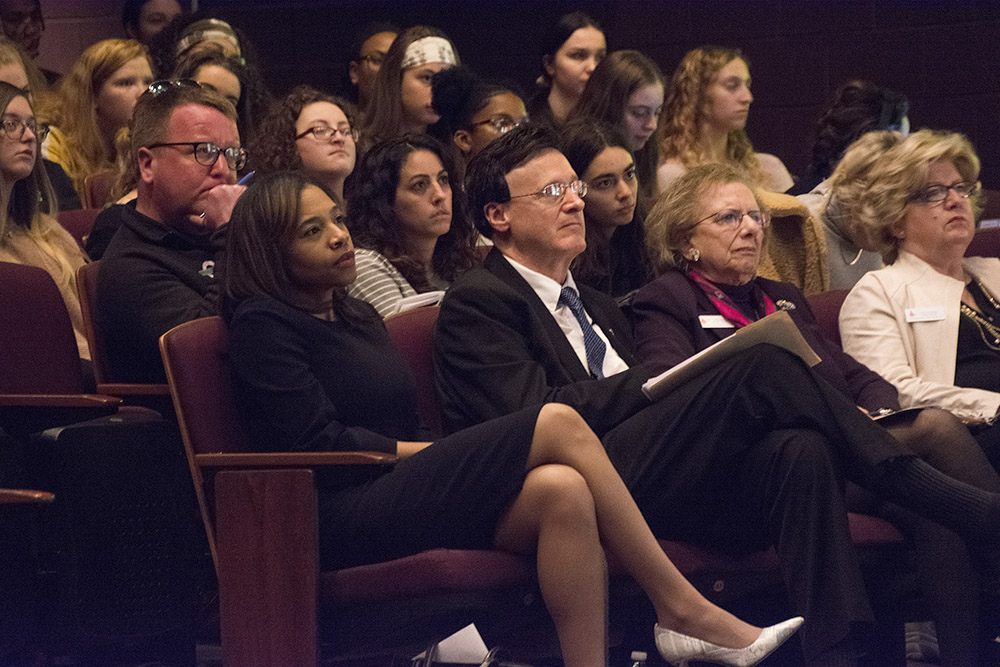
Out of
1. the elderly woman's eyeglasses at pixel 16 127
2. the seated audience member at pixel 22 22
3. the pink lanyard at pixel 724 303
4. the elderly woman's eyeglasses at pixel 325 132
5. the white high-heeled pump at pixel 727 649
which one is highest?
the seated audience member at pixel 22 22

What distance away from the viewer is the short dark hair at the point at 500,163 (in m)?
2.64

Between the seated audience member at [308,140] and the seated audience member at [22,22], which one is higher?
the seated audience member at [22,22]

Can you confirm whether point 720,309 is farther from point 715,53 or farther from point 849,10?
point 849,10

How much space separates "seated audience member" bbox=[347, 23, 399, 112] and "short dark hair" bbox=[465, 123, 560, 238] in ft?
6.01

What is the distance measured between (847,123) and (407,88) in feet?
4.42

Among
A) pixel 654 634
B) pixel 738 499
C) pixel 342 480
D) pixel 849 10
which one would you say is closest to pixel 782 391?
pixel 738 499

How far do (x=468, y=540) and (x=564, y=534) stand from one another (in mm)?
161

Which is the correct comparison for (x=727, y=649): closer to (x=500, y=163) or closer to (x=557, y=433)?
(x=557, y=433)

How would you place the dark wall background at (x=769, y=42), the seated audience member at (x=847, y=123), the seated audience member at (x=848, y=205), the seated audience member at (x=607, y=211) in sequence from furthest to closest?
the dark wall background at (x=769, y=42), the seated audience member at (x=847, y=123), the seated audience member at (x=848, y=205), the seated audience member at (x=607, y=211)

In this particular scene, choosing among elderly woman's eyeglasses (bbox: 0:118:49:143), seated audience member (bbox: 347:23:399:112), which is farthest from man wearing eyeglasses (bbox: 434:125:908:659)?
seated audience member (bbox: 347:23:399:112)

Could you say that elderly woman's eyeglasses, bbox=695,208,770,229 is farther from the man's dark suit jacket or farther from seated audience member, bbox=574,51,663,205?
seated audience member, bbox=574,51,663,205

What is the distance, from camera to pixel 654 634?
217cm

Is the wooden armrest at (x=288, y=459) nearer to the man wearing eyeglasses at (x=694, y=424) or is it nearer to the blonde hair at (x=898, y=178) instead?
the man wearing eyeglasses at (x=694, y=424)

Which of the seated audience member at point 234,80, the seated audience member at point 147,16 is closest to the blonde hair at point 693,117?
the seated audience member at point 234,80
